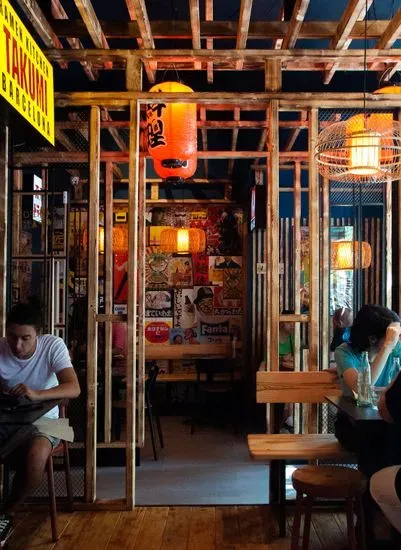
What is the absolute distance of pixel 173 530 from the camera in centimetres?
397

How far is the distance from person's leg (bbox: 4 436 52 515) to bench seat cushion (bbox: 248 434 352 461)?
4.25 ft

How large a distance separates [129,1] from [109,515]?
3503 millimetres

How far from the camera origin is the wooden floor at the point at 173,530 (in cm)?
374

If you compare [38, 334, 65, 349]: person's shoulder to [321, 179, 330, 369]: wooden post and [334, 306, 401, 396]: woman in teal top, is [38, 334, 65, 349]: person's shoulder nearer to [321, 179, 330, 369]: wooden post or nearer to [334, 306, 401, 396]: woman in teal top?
[334, 306, 401, 396]: woman in teal top

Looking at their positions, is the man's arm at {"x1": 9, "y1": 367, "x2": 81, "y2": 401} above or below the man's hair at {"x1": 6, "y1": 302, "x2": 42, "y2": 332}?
below

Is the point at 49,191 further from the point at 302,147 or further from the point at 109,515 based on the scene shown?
the point at 302,147

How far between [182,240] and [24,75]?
18.4ft

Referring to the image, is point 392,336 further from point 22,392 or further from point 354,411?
point 22,392

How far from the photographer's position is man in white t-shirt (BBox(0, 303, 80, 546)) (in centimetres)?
354

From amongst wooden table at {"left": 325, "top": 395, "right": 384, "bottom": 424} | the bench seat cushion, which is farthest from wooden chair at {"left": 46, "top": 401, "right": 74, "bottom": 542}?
wooden table at {"left": 325, "top": 395, "right": 384, "bottom": 424}

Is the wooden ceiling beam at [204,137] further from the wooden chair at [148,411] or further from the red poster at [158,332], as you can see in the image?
the wooden chair at [148,411]

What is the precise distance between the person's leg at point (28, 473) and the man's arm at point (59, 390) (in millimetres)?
258

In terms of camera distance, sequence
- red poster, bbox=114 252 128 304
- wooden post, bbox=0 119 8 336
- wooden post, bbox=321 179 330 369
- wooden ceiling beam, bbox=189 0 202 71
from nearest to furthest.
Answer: wooden ceiling beam, bbox=189 0 202 71
wooden post, bbox=0 119 8 336
wooden post, bbox=321 179 330 369
red poster, bbox=114 252 128 304

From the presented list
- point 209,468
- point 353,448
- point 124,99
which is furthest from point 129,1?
point 209,468
